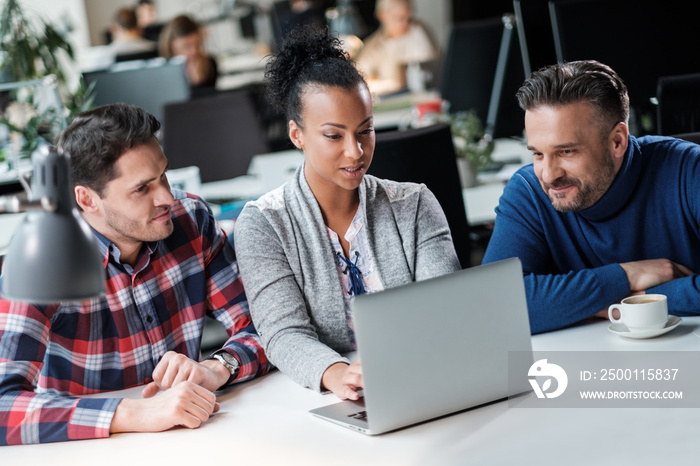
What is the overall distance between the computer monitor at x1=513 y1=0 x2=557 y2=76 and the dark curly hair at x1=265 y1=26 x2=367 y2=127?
899 mm

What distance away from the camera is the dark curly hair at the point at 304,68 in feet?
5.62

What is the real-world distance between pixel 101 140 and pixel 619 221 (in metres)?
1.12

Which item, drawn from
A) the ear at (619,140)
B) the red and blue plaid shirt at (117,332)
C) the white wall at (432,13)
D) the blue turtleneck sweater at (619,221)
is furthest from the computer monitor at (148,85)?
the white wall at (432,13)

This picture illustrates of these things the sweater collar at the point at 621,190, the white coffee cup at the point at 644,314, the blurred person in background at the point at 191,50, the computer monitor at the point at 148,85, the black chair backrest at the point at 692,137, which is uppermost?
the blurred person in background at the point at 191,50

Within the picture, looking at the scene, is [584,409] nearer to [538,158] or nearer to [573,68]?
[538,158]

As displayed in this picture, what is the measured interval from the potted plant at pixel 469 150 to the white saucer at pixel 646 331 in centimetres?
133

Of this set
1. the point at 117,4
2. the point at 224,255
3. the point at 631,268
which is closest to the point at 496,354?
the point at 631,268

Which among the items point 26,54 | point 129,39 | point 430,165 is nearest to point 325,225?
point 430,165

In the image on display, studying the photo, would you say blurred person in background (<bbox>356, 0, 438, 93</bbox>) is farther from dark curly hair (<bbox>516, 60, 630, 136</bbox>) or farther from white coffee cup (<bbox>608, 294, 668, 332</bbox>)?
white coffee cup (<bbox>608, 294, 668, 332</bbox>)

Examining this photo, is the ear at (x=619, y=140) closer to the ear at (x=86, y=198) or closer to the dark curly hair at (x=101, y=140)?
the dark curly hair at (x=101, y=140)

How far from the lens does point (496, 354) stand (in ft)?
4.40

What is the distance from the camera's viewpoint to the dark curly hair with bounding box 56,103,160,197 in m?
1.58

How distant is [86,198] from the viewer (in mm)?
1631

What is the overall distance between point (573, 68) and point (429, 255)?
1.72 ft
